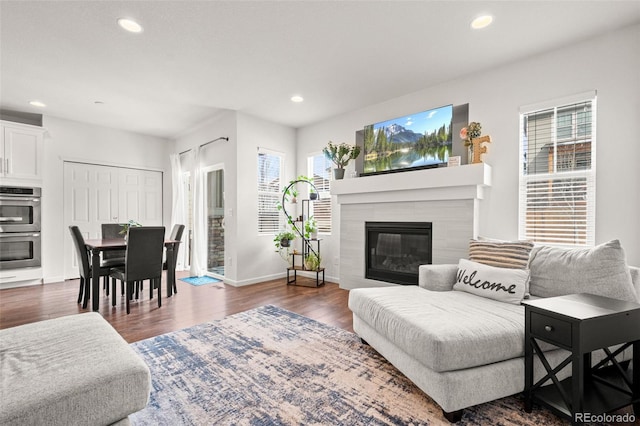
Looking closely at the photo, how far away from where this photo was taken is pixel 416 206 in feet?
12.3

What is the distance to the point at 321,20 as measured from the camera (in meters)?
2.49

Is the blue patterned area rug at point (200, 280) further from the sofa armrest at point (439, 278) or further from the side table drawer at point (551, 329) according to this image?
the side table drawer at point (551, 329)

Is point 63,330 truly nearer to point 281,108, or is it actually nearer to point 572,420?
point 572,420

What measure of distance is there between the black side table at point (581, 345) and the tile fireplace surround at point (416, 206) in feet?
5.19

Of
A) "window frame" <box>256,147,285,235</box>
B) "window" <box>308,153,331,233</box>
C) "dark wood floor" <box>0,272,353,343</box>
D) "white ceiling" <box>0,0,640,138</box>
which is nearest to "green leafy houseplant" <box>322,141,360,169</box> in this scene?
"window" <box>308,153,331,233</box>

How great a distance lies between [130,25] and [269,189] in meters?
3.07

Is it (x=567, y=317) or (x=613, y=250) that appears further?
(x=613, y=250)

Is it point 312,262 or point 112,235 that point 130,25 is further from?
point 312,262

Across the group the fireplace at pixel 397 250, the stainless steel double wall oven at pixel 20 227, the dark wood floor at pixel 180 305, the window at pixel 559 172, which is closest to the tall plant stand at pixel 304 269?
the dark wood floor at pixel 180 305

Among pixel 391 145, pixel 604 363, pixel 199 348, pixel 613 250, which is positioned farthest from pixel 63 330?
pixel 391 145

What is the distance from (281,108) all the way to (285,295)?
108 inches

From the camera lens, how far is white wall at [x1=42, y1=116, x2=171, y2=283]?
197 inches

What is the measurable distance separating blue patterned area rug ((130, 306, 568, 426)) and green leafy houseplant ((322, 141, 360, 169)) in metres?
2.51

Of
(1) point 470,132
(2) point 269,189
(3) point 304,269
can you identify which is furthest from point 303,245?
(1) point 470,132
